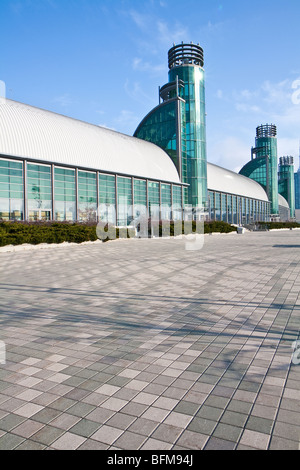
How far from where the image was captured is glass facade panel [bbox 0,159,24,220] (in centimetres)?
2897

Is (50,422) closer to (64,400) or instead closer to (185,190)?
(64,400)

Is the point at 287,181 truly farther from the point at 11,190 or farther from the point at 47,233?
the point at 47,233

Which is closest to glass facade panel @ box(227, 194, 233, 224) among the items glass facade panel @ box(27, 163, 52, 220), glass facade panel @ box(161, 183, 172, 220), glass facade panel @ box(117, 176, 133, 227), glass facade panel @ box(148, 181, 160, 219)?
glass facade panel @ box(161, 183, 172, 220)

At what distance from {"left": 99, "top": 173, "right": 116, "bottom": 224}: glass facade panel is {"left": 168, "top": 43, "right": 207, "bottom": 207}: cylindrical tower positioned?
17.5m

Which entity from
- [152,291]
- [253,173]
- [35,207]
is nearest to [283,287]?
[152,291]

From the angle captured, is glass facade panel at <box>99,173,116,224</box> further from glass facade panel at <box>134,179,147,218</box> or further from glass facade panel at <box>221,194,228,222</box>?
glass facade panel at <box>221,194,228,222</box>

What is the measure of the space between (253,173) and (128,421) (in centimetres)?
10919

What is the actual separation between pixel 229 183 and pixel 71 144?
43.0 metres

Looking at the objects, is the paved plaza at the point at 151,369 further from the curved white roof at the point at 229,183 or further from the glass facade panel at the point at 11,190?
the curved white roof at the point at 229,183

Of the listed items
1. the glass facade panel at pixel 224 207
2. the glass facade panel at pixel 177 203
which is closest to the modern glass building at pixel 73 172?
the glass facade panel at pixel 177 203

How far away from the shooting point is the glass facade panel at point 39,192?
31297 mm

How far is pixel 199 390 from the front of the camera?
3.62 m

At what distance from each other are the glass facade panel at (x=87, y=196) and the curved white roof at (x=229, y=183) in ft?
94.0

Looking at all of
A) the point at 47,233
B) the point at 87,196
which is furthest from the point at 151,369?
the point at 87,196
